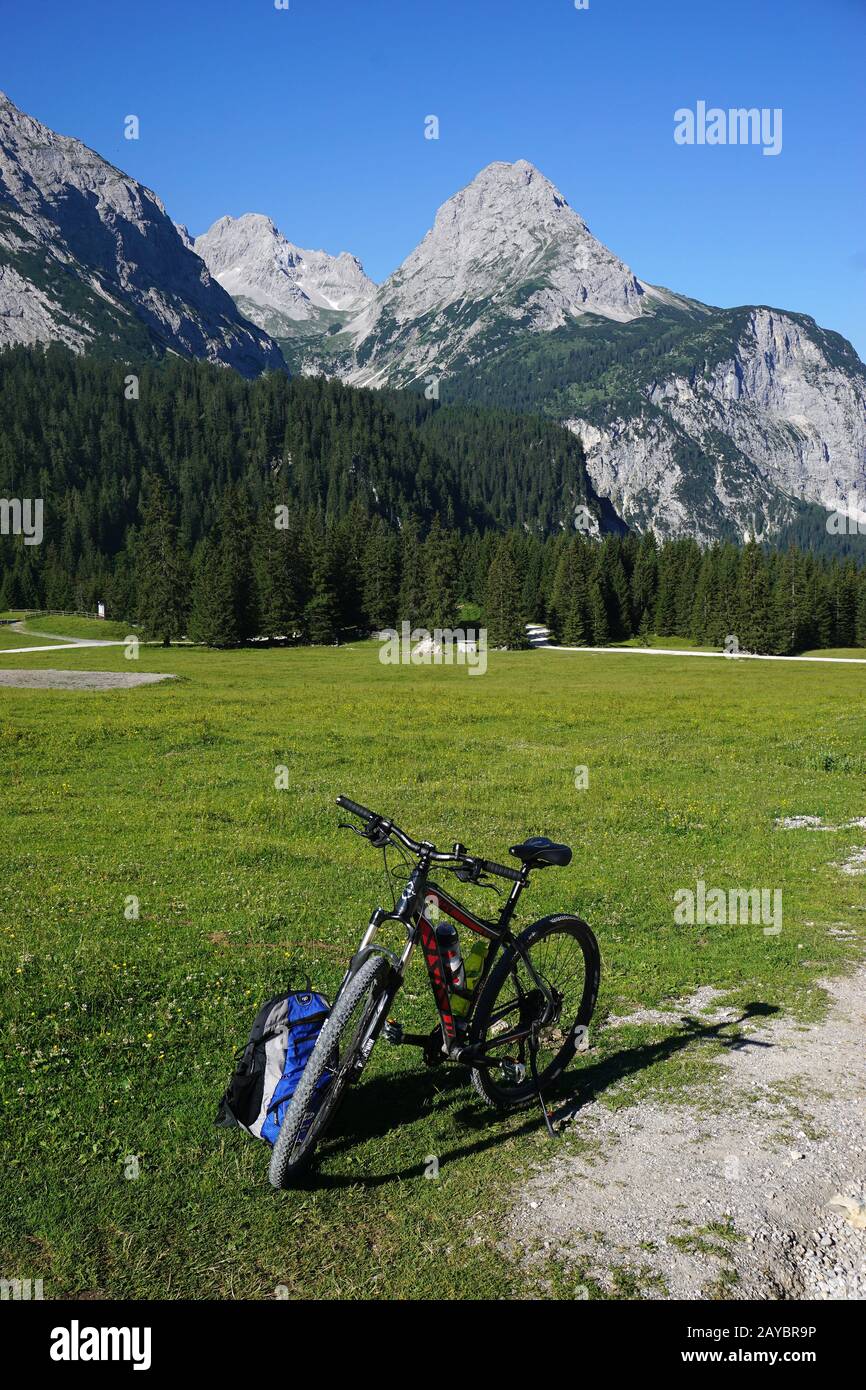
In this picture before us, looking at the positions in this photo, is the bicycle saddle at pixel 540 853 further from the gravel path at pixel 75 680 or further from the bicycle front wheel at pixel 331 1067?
the gravel path at pixel 75 680

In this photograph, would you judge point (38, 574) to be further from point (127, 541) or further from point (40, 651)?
point (40, 651)

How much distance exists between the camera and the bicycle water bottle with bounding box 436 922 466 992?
7211 mm

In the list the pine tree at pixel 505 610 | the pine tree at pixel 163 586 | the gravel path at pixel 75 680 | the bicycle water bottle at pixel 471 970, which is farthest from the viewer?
the pine tree at pixel 505 610

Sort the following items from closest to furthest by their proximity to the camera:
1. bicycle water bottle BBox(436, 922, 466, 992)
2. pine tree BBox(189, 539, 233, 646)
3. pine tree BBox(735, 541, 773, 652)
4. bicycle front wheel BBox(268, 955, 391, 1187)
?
bicycle front wheel BBox(268, 955, 391, 1187), bicycle water bottle BBox(436, 922, 466, 992), pine tree BBox(189, 539, 233, 646), pine tree BBox(735, 541, 773, 652)

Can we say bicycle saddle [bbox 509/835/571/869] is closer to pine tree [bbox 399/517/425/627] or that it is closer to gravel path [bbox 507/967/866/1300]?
gravel path [bbox 507/967/866/1300]

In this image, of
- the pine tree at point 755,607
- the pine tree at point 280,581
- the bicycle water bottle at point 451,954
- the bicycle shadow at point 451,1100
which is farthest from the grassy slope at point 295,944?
the pine tree at point 755,607

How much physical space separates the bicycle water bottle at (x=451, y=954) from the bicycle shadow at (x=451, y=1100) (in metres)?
1.28

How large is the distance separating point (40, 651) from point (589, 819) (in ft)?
264

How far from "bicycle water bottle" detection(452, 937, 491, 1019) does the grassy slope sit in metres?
1.02

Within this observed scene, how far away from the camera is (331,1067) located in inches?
257

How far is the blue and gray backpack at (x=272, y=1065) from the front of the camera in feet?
22.0
